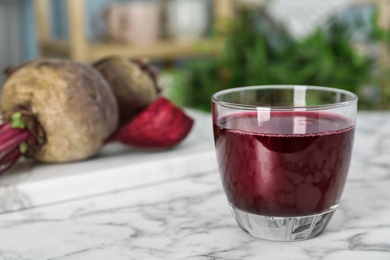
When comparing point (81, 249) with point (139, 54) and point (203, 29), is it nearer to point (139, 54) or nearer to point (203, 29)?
point (139, 54)

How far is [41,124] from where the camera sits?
0.69 metres

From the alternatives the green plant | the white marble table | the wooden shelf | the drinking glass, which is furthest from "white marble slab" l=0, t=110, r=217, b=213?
the wooden shelf

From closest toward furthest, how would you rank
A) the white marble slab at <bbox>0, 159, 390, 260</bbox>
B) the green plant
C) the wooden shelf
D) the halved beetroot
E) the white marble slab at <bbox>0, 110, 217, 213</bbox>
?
the white marble slab at <bbox>0, 159, 390, 260</bbox> → the white marble slab at <bbox>0, 110, 217, 213</bbox> → the halved beetroot → the green plant → the wooden shelf

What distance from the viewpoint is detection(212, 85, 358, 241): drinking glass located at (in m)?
0.47

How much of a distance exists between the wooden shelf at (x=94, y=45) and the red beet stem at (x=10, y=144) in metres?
1.21

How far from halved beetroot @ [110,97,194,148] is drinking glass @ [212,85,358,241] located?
24 centimetres

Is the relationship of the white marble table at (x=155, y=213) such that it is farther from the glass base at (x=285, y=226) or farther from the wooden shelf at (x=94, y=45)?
the wooden shelf at (x=94, y=45)

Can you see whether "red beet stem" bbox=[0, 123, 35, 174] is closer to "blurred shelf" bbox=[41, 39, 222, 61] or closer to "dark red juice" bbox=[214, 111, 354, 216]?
"dark red juice" bbox=[214, 111, 354, 216]

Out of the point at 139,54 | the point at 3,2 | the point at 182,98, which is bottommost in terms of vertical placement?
the point at 182,98

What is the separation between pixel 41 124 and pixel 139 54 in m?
1.28

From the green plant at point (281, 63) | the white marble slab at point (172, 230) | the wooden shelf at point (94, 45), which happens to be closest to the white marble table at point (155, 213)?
the white marble slab at point (172, 230)

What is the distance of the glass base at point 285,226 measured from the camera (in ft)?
1.59

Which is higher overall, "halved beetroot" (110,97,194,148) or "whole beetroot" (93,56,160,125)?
"whole beetroot" (93,56,160,125)

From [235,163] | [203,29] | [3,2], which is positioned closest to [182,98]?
[203,29]
